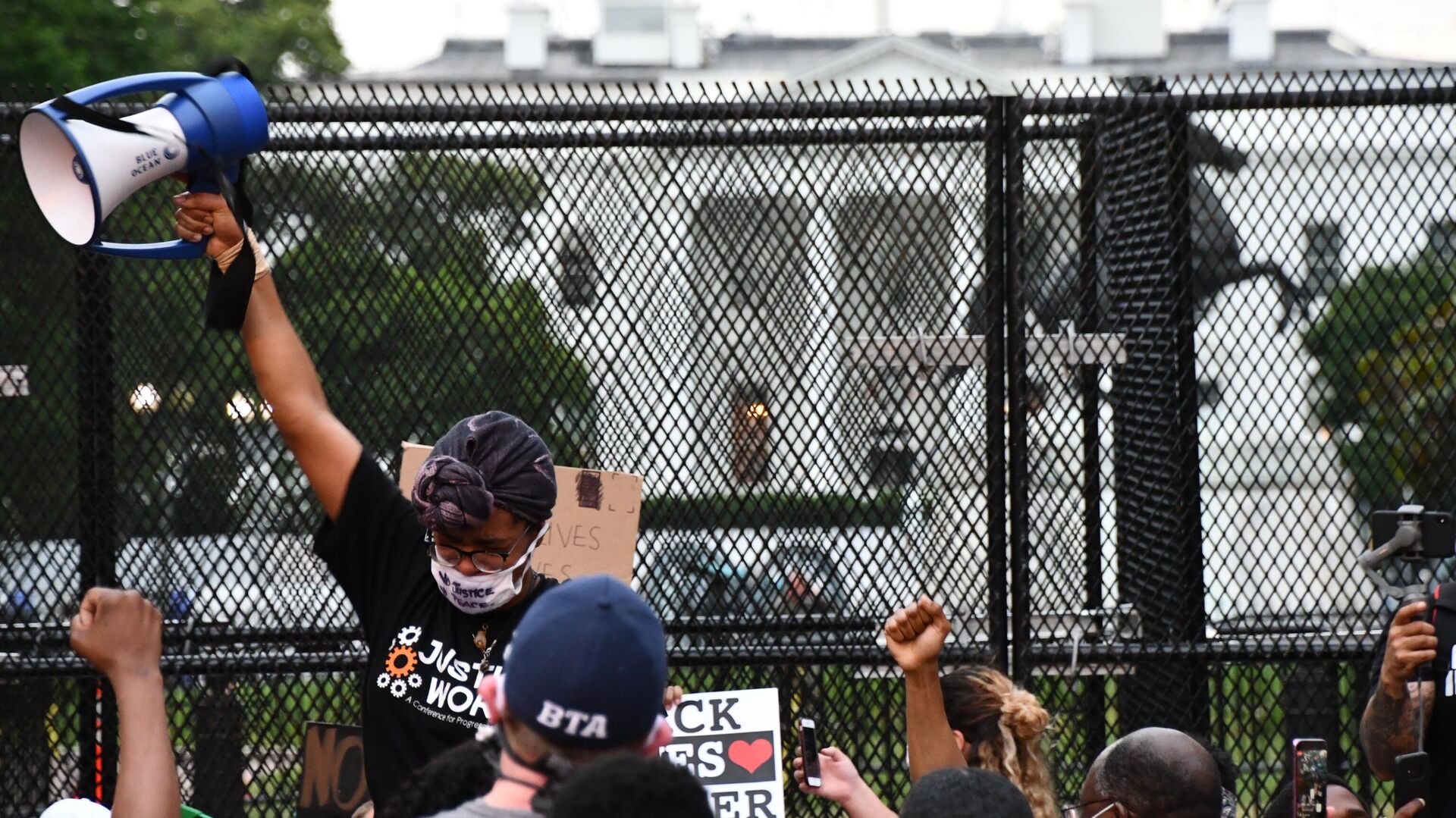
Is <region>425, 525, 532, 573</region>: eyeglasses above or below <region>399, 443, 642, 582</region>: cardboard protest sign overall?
above

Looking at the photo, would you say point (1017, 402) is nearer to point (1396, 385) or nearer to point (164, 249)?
point (1396, 385)

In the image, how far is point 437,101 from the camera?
4.01 m

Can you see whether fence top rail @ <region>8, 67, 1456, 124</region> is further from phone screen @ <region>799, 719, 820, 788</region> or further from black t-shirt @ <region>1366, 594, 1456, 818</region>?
phone screen @ <region>799, 719, 820, 788</region>

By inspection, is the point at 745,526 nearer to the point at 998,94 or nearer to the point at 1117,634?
the point at 1117,634

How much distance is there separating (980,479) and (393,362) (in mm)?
1747

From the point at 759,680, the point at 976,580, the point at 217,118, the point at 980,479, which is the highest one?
the point at 217,118

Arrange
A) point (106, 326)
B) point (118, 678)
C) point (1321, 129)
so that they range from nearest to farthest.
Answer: point (118, 678) < point (106, 326) < point (1321, 129)

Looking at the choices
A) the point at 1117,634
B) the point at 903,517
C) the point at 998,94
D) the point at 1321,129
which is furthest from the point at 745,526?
the point at 1321,129

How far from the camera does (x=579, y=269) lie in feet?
13.4

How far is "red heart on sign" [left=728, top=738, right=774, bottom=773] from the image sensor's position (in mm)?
3578

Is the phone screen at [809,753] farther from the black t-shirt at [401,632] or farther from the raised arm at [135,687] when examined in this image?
the raised arm at [135,687]

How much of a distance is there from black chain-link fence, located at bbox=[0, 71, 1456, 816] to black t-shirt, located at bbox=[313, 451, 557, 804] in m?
1.26

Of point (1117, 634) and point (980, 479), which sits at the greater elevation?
point (980, 479)

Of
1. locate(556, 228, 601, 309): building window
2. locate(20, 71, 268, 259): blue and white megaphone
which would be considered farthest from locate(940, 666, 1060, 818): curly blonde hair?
locate(20, 71, 268, 259): blue and white megaphone
